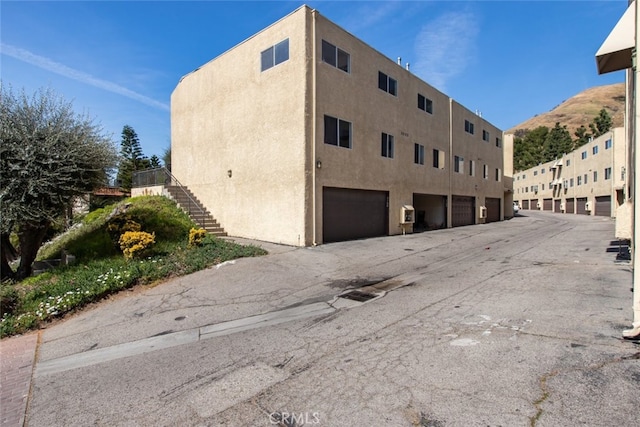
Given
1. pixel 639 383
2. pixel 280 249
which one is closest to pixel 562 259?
pixel 639 383

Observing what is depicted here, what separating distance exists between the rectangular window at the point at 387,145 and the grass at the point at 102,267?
8251mm

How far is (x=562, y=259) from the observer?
9656 millimetres

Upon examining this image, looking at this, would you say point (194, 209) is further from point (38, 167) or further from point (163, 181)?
point (38, 167)

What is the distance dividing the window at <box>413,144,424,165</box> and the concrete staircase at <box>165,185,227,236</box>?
11114 millimetres

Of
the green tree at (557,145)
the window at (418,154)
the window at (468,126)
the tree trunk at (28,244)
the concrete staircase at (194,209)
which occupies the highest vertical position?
the green tree at (557,145)

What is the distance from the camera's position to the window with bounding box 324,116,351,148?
12.8 meters

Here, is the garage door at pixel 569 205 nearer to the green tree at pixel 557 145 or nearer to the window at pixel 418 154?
the green tree at pixel 557 145

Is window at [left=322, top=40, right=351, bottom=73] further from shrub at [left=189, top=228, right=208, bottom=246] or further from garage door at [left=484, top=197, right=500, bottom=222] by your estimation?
garage door at [left=484, top=197, right=500, bottom=222]

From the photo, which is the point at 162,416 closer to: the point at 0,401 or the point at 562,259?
the point at 0,401


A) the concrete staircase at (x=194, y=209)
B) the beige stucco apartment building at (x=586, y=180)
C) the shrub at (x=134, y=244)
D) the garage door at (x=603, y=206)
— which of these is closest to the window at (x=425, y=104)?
the concrete staircase at (x=194, y=209)

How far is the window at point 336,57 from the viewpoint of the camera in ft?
41.9

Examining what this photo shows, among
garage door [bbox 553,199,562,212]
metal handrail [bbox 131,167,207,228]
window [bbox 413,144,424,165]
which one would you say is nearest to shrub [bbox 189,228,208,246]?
metal handrail [bbox 131,167,207,228]

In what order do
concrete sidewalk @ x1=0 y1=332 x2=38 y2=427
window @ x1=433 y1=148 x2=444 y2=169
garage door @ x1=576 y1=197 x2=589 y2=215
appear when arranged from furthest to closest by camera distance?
garage door @ x1=576 y1=197 x2=589 y2=215 → window @ x1=433 y1=148 x2=444 y2=169 → concrete sidewalk @ x1=0 y1=332 x2=38 y2=427

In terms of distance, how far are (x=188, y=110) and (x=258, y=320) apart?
1626 centimetres
